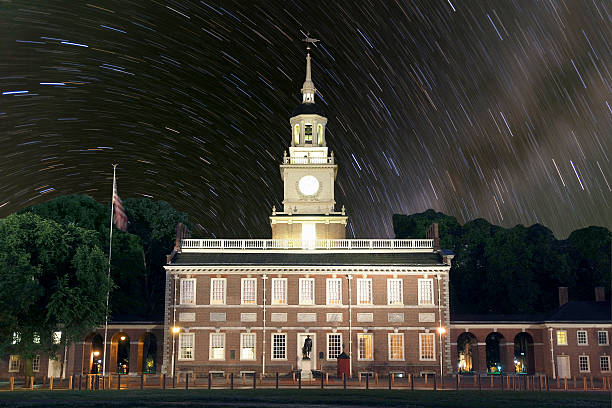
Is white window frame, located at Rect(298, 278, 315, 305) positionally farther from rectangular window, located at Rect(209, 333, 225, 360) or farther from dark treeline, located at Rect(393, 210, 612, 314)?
dark treeline, located at Rect(393, 210, 612, 314)

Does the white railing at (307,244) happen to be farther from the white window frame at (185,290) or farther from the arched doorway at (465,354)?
the arched doorway at (465,354)

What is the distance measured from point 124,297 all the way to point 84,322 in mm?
18839

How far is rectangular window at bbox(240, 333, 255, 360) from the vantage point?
4784 cm

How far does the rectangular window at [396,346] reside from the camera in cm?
4781

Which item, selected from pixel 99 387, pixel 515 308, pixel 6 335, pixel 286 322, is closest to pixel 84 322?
pixel 6 335

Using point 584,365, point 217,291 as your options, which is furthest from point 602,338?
point 217,291

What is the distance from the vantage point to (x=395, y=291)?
4866 cm

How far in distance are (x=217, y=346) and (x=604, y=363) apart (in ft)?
98.2

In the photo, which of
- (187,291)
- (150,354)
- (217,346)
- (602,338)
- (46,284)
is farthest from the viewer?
(150,354)

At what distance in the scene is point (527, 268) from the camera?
63438 millimetres

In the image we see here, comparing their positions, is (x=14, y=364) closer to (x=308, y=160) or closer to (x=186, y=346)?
(x=186, y=346)

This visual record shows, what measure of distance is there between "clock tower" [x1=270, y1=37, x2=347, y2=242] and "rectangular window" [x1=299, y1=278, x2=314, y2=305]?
744cm

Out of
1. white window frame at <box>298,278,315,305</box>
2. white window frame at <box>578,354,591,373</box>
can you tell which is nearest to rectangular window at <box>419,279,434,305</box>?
white window frame at <box>298,278,315,305</box>

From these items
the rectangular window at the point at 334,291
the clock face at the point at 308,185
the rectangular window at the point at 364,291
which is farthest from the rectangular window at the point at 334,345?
the clock face at the point at 308,185
